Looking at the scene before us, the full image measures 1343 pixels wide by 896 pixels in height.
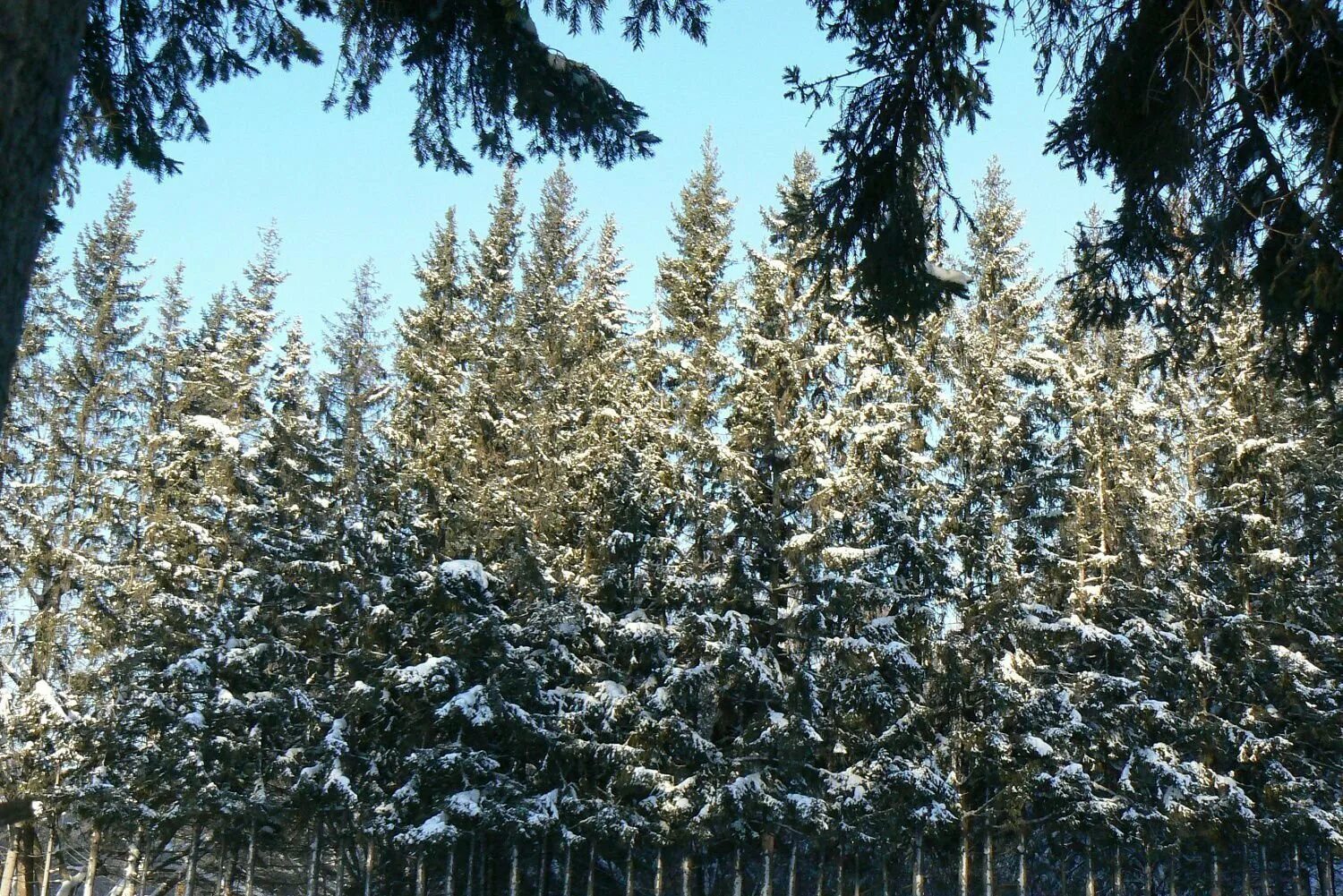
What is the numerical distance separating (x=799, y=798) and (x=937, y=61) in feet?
51.1

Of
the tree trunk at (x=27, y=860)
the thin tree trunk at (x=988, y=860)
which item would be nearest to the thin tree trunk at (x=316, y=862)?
the tree trunk at (x=27, y=860)

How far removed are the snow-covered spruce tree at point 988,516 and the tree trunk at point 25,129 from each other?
63.3ft

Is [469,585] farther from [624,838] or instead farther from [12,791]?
[12,791]

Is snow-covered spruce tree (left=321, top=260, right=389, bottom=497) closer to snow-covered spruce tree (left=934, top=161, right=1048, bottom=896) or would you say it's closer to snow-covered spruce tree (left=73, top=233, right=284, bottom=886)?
snow-covered spruce tree (left=73, top=233, right=284, bottom=886)

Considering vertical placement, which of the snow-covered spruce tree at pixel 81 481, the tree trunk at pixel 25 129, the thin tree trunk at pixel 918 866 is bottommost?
the thin tree trunk at pixel 918 866

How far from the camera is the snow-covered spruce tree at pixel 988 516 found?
2161 centimetres

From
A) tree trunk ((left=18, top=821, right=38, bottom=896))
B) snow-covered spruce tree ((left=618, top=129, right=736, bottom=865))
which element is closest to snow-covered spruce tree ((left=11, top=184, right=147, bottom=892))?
tree trunk ((left=18, top=821, right=38, bottom=896))

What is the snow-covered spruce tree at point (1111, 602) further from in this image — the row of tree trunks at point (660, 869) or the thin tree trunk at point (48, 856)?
the thin tree trunk at point (48, 856)

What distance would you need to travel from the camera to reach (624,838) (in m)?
19.6

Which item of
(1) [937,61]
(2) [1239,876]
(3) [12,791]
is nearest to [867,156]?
(1) [937,61]

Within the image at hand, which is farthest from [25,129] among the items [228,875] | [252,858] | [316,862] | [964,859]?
[228,875]

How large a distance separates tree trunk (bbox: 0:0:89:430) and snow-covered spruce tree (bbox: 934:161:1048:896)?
19.3 meters

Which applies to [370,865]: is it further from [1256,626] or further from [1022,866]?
[1256,626]

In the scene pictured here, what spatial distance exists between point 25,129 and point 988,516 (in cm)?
2248
